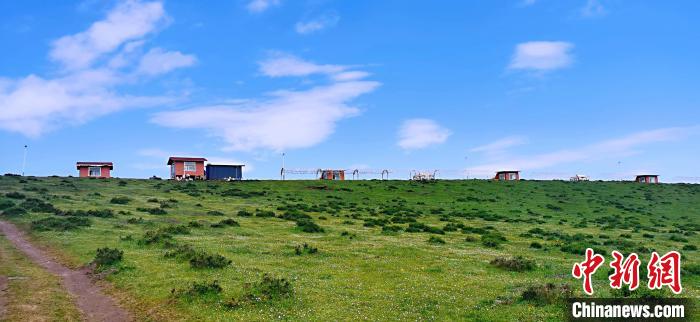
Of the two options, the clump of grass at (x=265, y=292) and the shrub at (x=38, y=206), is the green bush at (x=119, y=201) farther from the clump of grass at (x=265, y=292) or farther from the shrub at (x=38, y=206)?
the clump of grass at (x=265, y=292)

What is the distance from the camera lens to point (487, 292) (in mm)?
21141

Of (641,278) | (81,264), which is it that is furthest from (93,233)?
(641,278)

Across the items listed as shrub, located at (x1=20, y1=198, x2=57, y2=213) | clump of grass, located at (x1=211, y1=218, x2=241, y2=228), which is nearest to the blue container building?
shrub, located at (x1=20, y1=198, x2=57, y2=213)

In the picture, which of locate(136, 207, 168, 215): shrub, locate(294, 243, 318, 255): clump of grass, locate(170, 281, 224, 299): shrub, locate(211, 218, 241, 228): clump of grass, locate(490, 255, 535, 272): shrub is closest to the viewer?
locate(170, 281, 224, 299): shrub

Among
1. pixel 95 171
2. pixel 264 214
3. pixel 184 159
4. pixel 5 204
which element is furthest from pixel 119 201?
pixel 95 171

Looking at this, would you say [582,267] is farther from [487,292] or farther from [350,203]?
[350,203]

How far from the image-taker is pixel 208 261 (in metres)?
25.0

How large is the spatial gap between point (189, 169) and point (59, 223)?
216 ft

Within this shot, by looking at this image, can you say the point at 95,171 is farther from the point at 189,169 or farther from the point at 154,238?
the point at 154,238

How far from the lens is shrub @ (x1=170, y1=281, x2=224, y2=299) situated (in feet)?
63.7

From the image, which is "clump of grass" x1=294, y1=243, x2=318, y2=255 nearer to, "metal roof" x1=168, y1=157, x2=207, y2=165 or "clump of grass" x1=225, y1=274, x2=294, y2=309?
"clump of grass" x1=225, y1=274, x2=294, y2=309

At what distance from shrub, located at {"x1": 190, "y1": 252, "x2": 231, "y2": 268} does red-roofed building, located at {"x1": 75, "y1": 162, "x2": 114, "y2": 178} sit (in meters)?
83.3

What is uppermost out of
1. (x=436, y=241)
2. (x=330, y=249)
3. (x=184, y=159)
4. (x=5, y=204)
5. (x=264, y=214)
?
(x=184, y=159)

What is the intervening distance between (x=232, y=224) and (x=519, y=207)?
4877 centimetres
